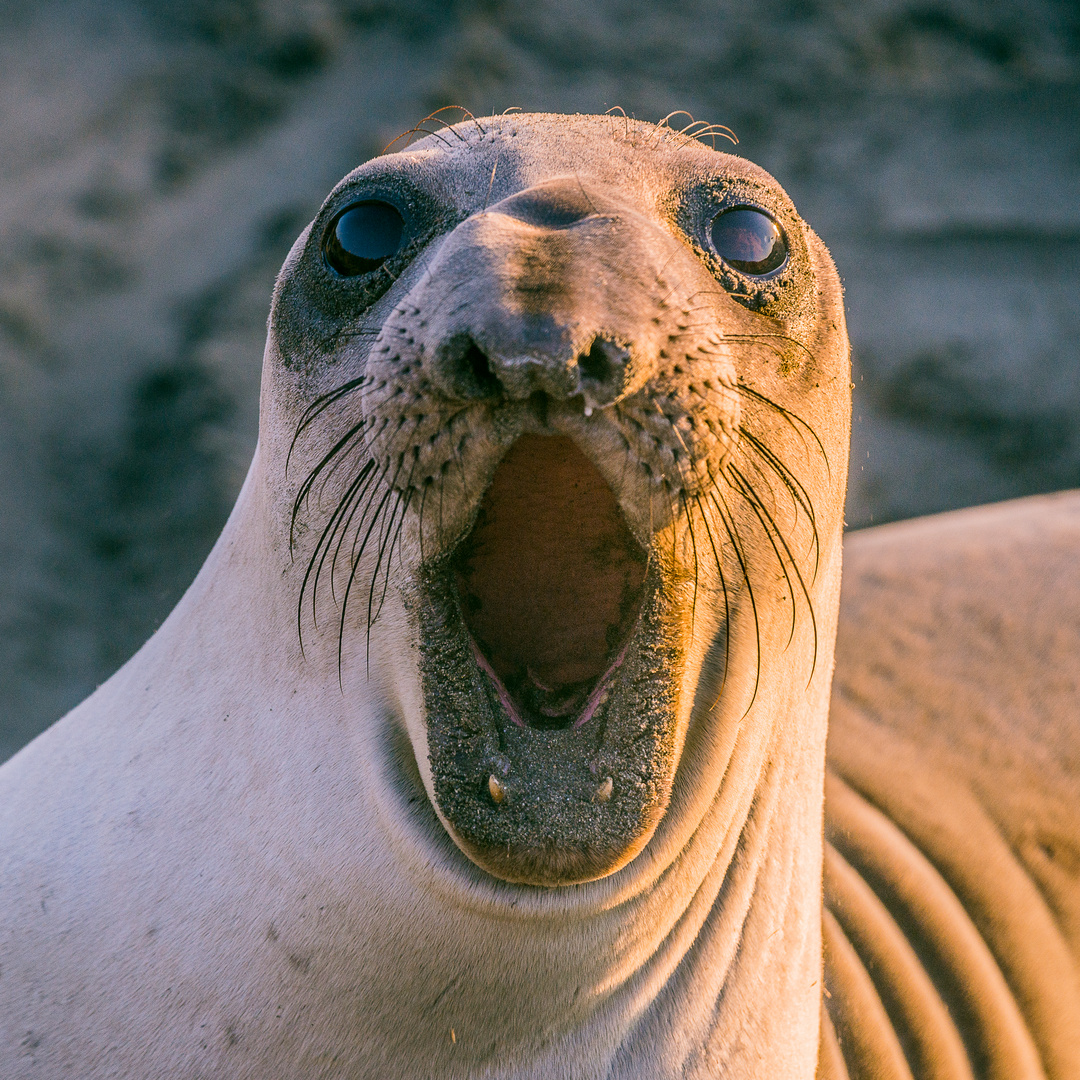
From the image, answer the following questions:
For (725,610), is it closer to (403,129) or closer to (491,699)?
(491,699)

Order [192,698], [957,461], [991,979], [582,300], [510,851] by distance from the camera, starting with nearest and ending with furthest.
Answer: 1. [582,300]
2. [510,851]
3. [192,698]
4. [991,979]
5. [957,461]

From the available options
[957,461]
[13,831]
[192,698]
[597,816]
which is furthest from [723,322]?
[957,461]

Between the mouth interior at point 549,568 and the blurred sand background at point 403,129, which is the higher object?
the blurred sand background at point 403,129

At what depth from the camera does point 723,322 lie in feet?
4.29

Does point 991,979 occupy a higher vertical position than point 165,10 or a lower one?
lower

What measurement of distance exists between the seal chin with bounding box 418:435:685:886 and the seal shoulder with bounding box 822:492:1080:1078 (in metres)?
1.03

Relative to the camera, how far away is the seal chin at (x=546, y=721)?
117cm

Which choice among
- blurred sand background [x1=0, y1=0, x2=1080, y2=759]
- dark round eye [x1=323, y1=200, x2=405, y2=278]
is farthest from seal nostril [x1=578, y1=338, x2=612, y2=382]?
blurred sand background [x1=0, y1=0, x2=1080, y2=759]

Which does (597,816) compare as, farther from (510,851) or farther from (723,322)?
(723,322)

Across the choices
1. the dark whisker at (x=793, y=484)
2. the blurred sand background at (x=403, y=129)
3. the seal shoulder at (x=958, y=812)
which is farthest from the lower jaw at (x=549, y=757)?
the blurred sand background at (x=403, y=129)

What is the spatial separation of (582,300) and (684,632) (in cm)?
40

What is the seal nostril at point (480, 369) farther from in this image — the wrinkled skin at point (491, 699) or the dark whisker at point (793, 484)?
the dark whisker at point (793, 484)

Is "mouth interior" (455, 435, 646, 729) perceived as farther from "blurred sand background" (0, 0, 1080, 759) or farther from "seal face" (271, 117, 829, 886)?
"blurred sand background" (0, 0, 1080, 759)

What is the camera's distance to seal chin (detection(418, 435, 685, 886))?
3.84 feet
